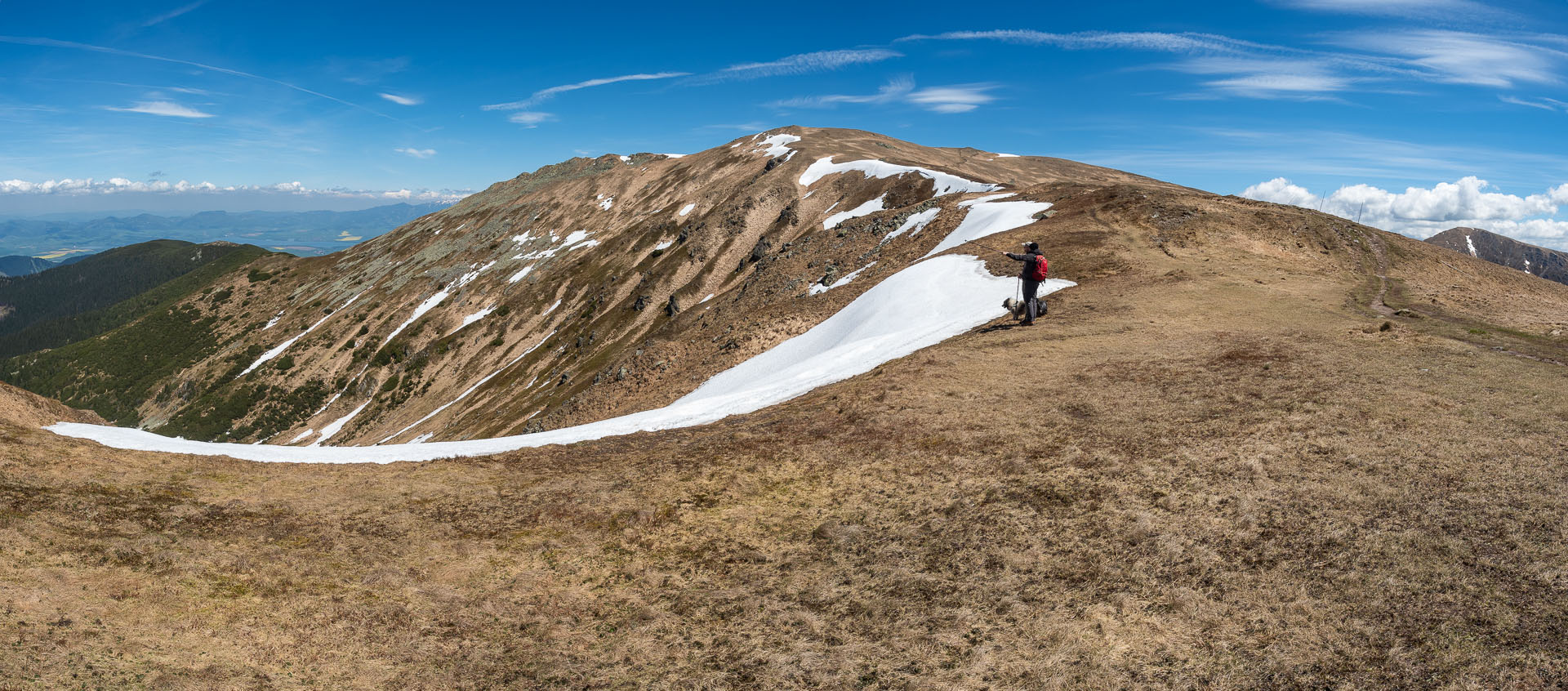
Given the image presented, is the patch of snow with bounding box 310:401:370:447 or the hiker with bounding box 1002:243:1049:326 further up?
the hiker with bounding box 1002:243:1049:326

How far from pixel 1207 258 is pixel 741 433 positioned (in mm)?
30597

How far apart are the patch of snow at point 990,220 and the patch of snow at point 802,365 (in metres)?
7.40

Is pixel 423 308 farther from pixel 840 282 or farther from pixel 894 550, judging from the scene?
pixel 894 550

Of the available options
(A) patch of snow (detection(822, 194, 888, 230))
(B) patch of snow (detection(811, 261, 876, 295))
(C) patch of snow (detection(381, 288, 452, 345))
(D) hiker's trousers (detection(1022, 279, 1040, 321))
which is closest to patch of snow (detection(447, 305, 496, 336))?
(C) patch of snow (detection(381, 288, 452, 345))

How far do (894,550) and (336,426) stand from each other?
11413 cm

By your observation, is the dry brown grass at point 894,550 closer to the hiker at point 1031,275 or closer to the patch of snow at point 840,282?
the hiker at point 1031,275

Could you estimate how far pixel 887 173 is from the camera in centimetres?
7819

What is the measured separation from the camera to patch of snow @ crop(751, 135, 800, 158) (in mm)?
112250

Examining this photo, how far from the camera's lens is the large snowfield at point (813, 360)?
18297 millimetres

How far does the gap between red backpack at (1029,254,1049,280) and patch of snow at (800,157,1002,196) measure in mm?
39948

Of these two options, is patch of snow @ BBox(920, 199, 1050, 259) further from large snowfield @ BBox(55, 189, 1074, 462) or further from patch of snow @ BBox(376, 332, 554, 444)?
patch of snow @ BBox(376, 332, 554, 444)

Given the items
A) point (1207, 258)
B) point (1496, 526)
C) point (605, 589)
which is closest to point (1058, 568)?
point (1496, 526)

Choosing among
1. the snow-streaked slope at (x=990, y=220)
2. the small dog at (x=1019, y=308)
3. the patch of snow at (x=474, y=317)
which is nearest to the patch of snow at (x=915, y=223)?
the snow-streaked slope at (x=990, y=220)

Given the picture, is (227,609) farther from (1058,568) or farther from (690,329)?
(690,329)
